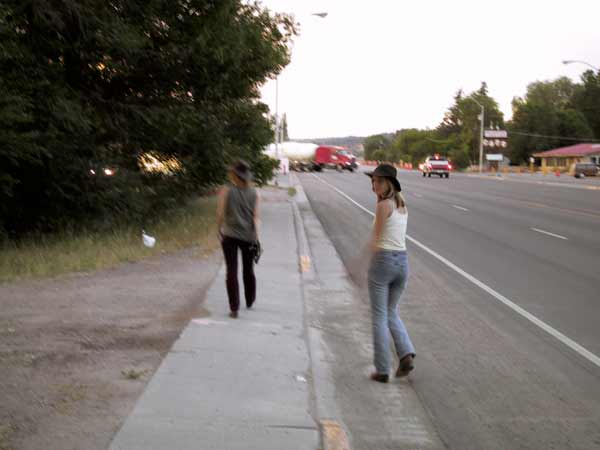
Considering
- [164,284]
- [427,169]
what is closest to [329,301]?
[164,284]

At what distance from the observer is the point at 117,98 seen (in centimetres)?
1681

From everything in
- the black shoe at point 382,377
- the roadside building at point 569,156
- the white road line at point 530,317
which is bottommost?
the roadside building at point 569,156

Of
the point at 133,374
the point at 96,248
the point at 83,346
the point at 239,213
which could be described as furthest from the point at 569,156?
the point at 133,374

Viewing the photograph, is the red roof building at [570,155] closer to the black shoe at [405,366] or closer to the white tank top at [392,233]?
the black shoe at [405,366]

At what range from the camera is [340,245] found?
16.9 metres

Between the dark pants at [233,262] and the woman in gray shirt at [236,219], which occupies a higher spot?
the woman in gray shirt at [236,219]

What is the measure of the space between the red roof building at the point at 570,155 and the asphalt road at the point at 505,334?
82.5 m

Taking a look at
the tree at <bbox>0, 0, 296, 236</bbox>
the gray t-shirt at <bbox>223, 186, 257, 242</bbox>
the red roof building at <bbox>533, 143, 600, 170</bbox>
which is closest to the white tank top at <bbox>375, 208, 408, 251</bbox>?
the gray t-shirt at <bbox>223, 186, 257, 242</bbox>

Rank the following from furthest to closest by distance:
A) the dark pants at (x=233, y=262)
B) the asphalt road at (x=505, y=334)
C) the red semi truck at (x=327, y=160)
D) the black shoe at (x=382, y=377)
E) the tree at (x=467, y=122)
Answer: the tree at (x=467, y=122) → the red semi truck at (x=327, y=160) → the dark pants at (x=233, y=262) → the black shoe at (x=382, y=377) → the asphalt road at (x=505, y=334)

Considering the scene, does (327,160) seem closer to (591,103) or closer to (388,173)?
(591,103)

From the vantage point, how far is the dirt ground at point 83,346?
4926 millimetres

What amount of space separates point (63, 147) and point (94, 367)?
8.57 m

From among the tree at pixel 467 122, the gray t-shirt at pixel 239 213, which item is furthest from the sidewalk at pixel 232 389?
the tree at pixel 467 122

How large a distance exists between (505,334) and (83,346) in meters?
4.45
